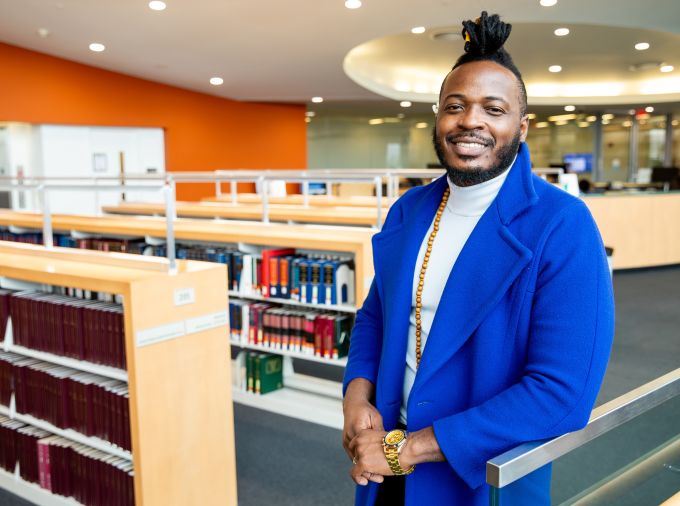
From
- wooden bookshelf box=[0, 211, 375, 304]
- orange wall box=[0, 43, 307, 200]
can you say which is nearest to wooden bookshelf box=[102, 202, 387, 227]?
wooden bookshelf box=[0, 211, 375, 304]

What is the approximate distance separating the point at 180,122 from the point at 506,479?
12881mm

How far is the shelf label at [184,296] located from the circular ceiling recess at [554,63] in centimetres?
783

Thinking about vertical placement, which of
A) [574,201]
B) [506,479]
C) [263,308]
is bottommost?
[263,308]

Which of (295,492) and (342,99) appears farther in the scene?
(342,99)

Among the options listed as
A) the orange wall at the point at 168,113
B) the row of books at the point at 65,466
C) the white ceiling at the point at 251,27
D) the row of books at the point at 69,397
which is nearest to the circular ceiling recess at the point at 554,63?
the white ceiling at the point at 251,27

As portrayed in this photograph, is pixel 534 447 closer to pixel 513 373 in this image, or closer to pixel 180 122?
pixel 513 373

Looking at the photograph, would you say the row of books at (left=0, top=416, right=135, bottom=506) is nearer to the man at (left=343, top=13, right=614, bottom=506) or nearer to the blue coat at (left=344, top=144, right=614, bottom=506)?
the man at (left=343, top=13, right=614, bottom=506)

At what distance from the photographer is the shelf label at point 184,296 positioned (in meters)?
2.62

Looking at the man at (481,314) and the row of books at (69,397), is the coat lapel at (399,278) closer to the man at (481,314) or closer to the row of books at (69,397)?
the man at (481,314)

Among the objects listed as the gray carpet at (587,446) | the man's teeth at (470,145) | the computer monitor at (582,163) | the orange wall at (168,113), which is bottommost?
the gray carpet at (587,446)

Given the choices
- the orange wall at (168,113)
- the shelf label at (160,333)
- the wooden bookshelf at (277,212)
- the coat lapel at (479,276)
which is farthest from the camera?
the orange wall at (168,113)

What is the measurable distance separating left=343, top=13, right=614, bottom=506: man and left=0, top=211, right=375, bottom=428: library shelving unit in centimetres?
249

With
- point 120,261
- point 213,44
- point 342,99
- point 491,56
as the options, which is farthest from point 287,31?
point 491,56

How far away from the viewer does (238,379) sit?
462cm
